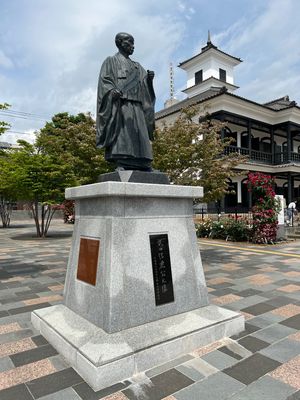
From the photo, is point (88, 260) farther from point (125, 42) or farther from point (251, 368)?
point (125, 42)

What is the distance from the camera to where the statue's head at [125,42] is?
410 cm

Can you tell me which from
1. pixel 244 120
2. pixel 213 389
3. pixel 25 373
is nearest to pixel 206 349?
pixel 213 389

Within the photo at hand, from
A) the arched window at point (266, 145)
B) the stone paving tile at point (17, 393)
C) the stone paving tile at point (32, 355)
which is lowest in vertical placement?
the stone paving tile at point (17, 393)

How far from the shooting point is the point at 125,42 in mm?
4094

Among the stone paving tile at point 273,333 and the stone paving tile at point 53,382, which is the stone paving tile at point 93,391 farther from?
the stone paving tile at point 273,333

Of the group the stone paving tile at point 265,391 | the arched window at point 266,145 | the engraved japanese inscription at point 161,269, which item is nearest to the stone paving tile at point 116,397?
the stone paving tile at point 265,391

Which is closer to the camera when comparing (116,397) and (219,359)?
(116,397)

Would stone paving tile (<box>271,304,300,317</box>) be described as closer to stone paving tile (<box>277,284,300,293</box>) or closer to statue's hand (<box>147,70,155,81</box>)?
stone paving tile (<box>277,284,300,293</box>)

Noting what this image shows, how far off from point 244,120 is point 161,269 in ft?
68.3

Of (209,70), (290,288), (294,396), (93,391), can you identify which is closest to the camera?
(294,396)

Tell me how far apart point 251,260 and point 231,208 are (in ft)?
41.4

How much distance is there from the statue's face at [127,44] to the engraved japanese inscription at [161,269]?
2.47 metres

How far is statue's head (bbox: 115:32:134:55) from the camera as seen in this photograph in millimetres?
4098

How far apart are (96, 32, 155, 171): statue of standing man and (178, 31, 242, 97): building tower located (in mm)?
25479
